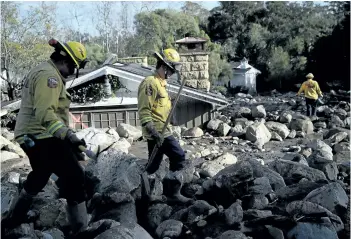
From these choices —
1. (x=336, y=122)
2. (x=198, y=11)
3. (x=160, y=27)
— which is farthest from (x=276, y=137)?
(x=198, y=11)

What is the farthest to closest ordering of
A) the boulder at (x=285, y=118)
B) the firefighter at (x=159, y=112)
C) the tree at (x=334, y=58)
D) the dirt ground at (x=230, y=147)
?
the tree at (x=334, y=58) → the boulder at (x=285, y=118) → the dirt ground at (x=230, y=147) → the firefighter at (x=159, y=112)

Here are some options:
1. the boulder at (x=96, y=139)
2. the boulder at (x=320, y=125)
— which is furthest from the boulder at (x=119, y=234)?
the boulder at (x=320, y=125)

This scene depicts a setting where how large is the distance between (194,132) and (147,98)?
9949mm

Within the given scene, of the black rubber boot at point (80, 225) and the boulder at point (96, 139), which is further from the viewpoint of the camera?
the boulder at point (96, 139)

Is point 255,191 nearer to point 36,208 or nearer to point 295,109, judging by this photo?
point 36,208

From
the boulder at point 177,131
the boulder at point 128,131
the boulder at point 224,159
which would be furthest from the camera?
the boulder at point 177,131

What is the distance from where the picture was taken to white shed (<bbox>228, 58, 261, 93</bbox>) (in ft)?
134

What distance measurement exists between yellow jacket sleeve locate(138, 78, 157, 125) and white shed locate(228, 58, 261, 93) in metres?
36.4

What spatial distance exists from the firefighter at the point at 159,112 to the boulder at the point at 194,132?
375 inches

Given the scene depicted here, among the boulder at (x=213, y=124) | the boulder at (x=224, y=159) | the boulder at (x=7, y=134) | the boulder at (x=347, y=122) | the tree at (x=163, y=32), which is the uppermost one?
the tree at (x=163, y=32)

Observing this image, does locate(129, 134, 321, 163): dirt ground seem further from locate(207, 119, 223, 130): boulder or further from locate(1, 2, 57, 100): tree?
locate(1, 2, 57, 100): tree

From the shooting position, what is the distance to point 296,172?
612cm

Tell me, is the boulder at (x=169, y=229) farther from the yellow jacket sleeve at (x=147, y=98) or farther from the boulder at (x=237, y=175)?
the yellow jacket sleeve at (x=147, y=98)

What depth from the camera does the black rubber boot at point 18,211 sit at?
4.08 metres
